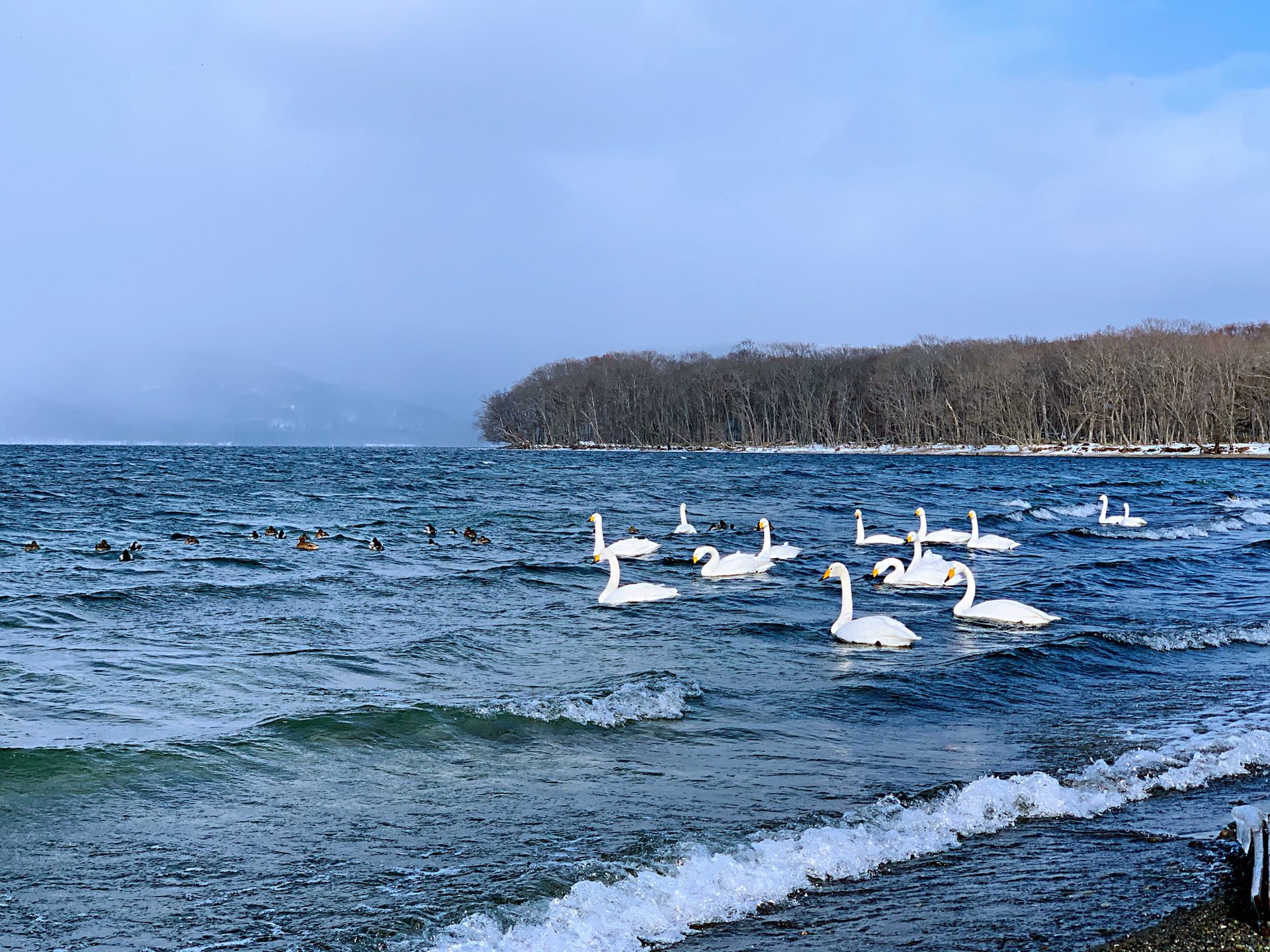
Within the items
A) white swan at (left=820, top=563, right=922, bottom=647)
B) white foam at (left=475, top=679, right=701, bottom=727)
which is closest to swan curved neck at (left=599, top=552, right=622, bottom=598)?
white swan at (left=820, top=563, right=922, bottom=647)

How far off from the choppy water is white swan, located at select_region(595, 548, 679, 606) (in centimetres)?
39

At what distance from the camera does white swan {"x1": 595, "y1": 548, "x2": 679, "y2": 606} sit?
15633mm

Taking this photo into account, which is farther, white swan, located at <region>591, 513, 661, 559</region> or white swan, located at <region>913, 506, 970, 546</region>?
white swan, located at <region>913, 506, 970, 546</region>

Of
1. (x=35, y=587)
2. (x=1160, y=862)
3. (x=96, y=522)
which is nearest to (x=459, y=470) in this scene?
(x=96, y=522)

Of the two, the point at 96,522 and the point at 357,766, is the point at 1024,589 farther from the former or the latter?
the point at 96,522

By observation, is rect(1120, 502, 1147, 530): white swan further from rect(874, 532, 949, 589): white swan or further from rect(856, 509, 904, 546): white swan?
rect(874, 532, 949, 589): white swan

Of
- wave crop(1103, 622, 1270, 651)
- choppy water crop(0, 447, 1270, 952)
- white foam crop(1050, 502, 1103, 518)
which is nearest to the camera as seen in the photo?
choppy water crop(0, 447, 1270, 952)

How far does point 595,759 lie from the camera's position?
24.7 ft

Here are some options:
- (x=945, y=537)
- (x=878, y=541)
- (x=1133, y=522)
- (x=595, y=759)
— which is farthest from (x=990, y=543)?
(x=595, y=759)

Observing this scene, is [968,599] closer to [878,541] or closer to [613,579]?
[613,579]

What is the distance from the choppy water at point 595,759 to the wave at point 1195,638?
0.05 m

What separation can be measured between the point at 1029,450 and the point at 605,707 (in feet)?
306

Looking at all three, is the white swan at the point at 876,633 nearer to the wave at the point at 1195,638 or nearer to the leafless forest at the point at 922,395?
the wave at the point at 1195,638

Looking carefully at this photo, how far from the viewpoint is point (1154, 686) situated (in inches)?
398
